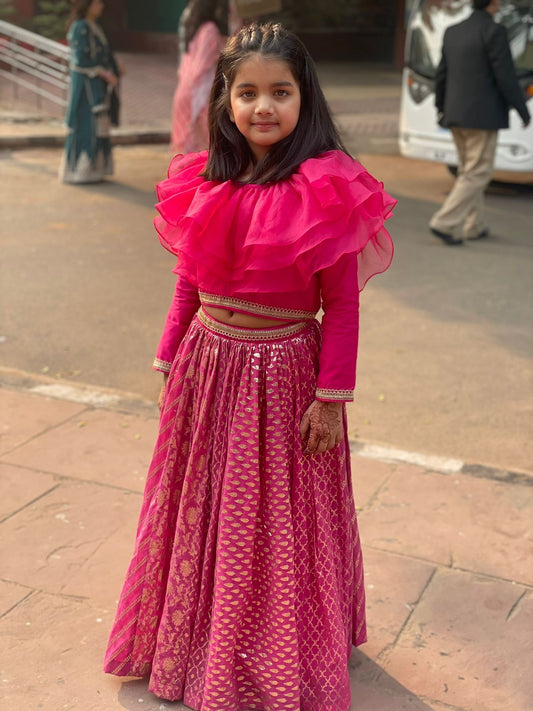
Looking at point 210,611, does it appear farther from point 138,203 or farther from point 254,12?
point 254,12

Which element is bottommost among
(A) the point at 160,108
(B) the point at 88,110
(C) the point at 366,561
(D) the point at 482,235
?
(A) the point at 160,108

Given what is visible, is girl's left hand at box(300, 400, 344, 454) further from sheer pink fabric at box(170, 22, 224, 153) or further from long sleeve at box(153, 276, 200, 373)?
sheer pink fabric at box(170, 22, 224, 153)

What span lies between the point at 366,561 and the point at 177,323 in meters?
1.20

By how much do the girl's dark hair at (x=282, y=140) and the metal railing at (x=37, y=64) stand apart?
10882 mm

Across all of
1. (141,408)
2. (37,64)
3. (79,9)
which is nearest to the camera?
(141,408)

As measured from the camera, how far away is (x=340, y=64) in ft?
74.0

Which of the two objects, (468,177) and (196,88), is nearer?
(468,177)

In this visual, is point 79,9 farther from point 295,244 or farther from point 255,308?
point 295,244

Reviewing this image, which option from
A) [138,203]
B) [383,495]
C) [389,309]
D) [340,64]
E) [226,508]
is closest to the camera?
[226,508]

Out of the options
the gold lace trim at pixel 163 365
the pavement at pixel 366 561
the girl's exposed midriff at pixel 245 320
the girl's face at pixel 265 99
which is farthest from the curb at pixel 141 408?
the girl's face at pixel 265 99

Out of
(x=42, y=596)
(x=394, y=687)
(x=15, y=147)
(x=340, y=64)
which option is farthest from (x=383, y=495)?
(x=340, y=64)

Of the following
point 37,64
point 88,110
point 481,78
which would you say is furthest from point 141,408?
point 37,64

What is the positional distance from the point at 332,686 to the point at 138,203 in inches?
276

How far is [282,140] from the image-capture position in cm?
240
